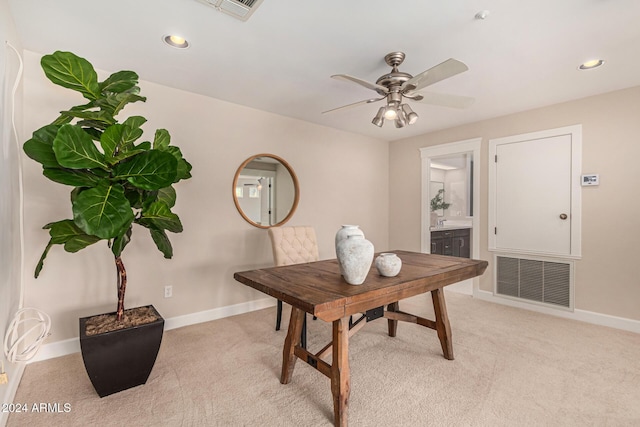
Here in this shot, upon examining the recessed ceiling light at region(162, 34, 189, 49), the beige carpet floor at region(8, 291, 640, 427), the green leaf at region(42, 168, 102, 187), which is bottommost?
the beige carpet floor at region(8, 291, 640, 427)

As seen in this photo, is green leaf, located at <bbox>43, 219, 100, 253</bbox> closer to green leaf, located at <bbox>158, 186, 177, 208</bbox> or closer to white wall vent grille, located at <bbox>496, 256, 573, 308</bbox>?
green leaf, located at <bbox>158, 186, 177, 208</bbox>

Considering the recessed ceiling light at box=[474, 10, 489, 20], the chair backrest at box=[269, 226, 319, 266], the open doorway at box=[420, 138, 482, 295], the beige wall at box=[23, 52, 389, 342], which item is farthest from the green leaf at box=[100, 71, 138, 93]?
the open doorway at box=[420, 138, 482, 295]

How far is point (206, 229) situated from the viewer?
10.4 feet

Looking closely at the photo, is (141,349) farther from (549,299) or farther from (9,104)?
(549,299)

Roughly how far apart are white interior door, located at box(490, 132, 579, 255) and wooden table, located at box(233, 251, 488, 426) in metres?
1.64

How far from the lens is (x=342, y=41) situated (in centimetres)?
212

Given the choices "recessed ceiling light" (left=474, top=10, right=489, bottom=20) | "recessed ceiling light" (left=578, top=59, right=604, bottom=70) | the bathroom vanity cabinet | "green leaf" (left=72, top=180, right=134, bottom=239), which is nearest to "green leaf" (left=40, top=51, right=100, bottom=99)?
"green leaf" (left=72, top=180, right=134, bottom=239)

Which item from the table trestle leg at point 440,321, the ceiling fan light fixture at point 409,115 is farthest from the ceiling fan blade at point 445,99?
the table trestle leg at point 440,321

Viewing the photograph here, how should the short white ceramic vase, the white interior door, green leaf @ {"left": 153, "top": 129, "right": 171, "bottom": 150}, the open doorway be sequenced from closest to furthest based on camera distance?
the short white ceramic vase < green leaf @ {"left": 153, "top": 129, "right": 171, "bottom": 150} < the white interior door < the open doorway

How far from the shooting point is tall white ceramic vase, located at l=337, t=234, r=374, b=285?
172 cm

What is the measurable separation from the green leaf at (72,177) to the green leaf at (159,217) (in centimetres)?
32

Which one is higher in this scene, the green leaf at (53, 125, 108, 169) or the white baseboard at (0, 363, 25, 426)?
the green leaf at (53, 125, 108, 169)

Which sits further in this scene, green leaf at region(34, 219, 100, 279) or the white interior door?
the white interior door

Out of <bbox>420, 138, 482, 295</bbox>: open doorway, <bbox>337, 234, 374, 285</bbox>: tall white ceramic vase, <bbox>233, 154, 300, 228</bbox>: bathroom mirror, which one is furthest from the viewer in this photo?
<bbox>420, 138, 482, 295</bbox>: open doorway
